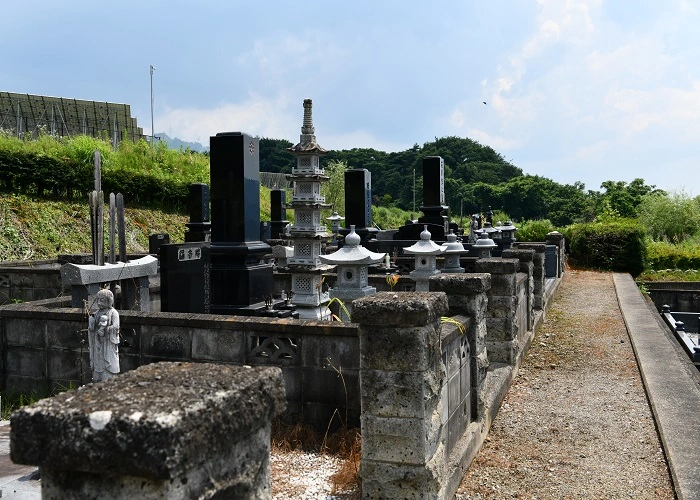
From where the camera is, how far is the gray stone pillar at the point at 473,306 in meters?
6.46

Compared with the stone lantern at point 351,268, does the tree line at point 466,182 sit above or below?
above

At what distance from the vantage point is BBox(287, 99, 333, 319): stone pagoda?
35.4ft

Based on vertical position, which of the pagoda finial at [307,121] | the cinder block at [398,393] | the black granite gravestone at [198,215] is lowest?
the cinder block at [398,393]

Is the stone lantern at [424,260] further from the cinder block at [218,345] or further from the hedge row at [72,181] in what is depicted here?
the hedge row at [72,181]

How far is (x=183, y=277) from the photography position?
29.6 feet

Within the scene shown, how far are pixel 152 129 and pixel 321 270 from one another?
3743 centimetres

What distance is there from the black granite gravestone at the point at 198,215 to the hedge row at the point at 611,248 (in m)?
17.1

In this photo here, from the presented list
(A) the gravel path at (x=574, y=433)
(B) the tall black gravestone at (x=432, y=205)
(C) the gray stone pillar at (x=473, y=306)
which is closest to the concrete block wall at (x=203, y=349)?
(C) the gray stone pillar at (x=473, y=306)

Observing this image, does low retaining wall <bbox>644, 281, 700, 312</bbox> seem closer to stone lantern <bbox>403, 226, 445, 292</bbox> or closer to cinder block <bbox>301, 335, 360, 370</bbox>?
stone lantern <bbox>403, 226, 445, 292</bbox>

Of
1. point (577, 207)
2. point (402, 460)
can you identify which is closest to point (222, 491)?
point (402, 460)

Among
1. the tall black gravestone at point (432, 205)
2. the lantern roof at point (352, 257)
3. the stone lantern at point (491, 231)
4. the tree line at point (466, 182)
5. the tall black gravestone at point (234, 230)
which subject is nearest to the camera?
the tall black gravestone at point (234, 230)

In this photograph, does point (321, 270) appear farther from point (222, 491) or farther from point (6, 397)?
point (222, 491)

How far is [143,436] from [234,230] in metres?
8.59

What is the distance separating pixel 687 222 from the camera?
126ft
